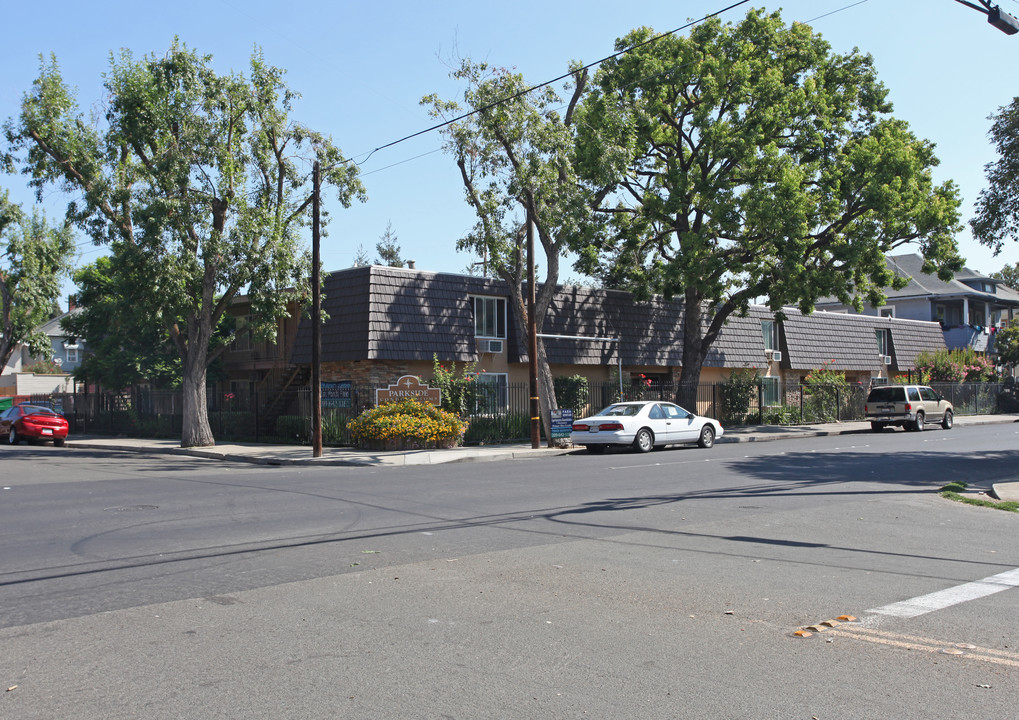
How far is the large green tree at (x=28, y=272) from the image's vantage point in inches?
1745

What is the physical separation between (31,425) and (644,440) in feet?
71.7

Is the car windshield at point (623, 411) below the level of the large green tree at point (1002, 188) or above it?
below

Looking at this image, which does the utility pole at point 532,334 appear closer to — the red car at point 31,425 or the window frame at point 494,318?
the window frame at point 494,318

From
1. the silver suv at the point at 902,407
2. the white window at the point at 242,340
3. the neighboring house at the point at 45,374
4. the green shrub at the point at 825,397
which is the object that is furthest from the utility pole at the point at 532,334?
the neighboring house at the point at 45,374

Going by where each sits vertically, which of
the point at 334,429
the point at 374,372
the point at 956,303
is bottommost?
the point at 334,429

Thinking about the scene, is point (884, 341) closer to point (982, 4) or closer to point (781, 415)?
point (781, 415)

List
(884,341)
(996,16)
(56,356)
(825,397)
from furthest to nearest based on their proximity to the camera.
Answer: (56,356) → (884,341) → (825,397) → (996,16)

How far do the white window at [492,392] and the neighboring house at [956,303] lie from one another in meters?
31.7

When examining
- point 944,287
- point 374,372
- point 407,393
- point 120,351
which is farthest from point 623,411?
point 944,287

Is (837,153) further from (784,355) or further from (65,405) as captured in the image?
(65,405)

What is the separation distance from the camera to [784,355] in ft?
138

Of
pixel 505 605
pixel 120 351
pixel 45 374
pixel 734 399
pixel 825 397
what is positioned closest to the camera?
pixel 505 605

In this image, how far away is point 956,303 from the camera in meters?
59.0

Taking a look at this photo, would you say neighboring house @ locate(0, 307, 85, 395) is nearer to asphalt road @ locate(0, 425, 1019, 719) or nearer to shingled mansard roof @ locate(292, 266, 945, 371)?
shingled mansard roof @ locate(292, 266, 945, 371)
